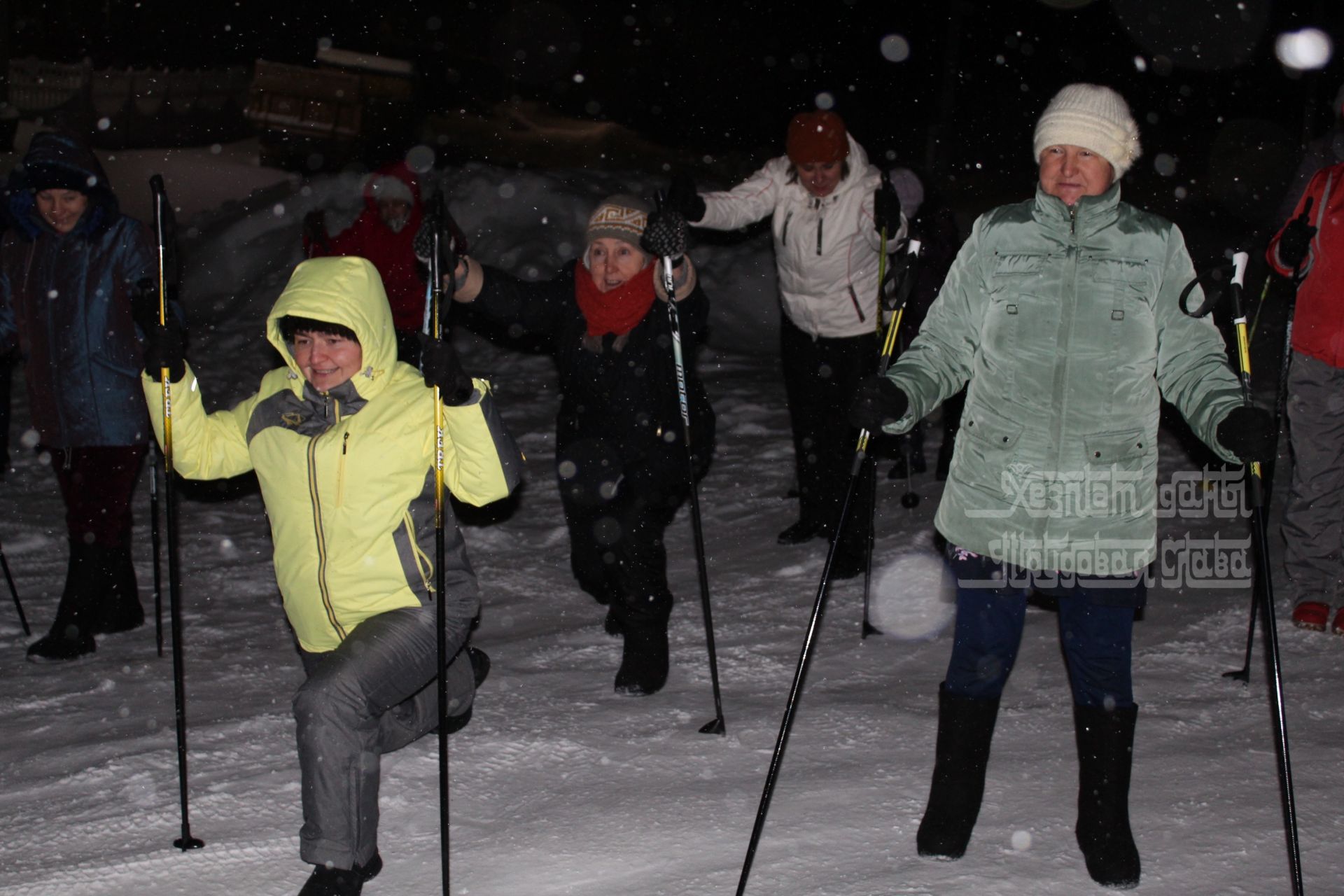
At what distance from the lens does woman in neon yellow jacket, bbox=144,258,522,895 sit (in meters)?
3.42

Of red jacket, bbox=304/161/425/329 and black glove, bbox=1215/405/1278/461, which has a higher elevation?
red jacket, bbox=304/161/425/329

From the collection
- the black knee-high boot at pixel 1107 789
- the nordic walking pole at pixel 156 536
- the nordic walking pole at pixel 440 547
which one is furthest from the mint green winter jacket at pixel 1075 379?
the nordic walking pole at pixel 156 536

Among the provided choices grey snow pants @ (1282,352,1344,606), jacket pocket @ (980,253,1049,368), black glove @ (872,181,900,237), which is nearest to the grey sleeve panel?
jacket pocket @ (980,253,1049,368)

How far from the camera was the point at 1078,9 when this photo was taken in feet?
65.9

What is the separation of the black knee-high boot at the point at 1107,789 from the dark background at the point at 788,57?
15.3 m

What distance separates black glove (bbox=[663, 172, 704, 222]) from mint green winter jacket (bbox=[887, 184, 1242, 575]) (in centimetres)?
176

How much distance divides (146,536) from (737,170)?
37.4 ft

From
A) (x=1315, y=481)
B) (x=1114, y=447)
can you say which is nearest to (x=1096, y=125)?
(x=1114, y=447)

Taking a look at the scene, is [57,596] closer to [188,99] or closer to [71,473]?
[71,473]

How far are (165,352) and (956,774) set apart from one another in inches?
97.3

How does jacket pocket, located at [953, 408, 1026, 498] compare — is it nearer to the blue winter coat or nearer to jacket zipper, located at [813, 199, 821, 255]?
jacket zipper, located at [813, 199, 821, 255]

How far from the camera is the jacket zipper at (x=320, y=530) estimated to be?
3.48m

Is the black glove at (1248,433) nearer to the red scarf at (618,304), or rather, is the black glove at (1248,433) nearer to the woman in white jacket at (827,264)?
the red scarf at (618,304)

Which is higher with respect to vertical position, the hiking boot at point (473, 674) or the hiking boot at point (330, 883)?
the hiking boot at point (473, 674)
